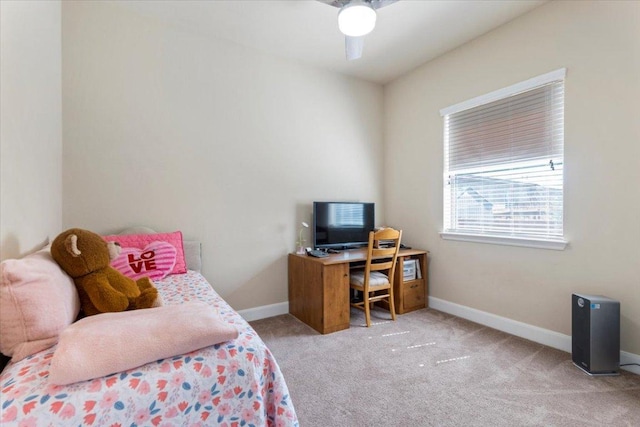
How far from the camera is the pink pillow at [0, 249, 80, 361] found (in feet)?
2.90

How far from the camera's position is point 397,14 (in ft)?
7.63

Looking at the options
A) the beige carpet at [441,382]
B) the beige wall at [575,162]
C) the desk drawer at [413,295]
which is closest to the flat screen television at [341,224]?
the desk drawer at [413,295]

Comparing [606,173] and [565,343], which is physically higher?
[606,173]

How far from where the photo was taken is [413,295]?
120 inches

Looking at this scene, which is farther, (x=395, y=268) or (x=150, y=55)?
(x=395, y=268)

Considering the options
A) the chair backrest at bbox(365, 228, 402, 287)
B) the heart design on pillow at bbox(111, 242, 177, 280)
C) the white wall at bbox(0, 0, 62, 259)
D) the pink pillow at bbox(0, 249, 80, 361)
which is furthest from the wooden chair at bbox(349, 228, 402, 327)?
the white wall at bbox(0, 0, 62, 259)

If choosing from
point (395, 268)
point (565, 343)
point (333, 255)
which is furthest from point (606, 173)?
point (333, 255)

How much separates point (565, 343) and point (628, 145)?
4.87 feet

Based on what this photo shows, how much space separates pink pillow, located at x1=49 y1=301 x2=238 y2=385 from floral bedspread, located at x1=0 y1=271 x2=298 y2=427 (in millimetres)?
31

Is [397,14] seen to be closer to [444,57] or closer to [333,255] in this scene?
[444,57]

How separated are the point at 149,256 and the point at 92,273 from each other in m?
0.77

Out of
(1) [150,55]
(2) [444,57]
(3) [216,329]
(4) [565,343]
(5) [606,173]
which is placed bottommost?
(4) [565,343]

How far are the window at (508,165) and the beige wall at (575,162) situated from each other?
0.26 ft

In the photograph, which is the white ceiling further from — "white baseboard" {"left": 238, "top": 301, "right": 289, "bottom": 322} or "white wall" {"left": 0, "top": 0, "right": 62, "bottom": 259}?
"white baseboard" {"left": 238, "top": 301, "right": 289, "bottom": 322}
